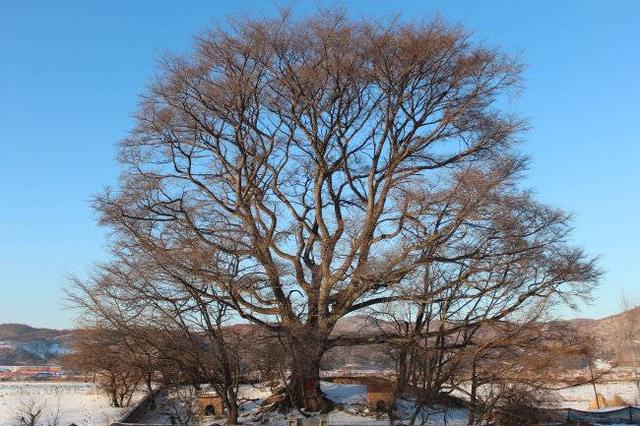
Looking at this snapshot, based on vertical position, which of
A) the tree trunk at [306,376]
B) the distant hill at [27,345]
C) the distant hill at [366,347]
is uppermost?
the distant hill at [27,345]

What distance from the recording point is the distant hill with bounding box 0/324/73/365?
109075mm

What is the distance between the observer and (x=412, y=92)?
2097 cm

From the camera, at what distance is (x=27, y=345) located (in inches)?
4865

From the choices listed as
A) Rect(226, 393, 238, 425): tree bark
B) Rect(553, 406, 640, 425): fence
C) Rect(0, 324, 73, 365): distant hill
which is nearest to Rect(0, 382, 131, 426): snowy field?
Rect(226, 393, 238, 425): tree bark

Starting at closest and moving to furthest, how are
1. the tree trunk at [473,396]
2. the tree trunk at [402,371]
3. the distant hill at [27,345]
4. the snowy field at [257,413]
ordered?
the tree trunk at [473,396] → the tree trunk at [402,371] → the snowy field at [257,413] → the distant hill at [27,345]

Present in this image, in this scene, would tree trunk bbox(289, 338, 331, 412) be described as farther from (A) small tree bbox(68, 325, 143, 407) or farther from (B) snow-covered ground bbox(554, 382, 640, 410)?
(B) snow-covered ground bbox(554, 382, 640, 410)

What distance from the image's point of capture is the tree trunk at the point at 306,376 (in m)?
19.8

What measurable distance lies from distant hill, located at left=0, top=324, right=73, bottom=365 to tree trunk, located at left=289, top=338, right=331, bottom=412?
89961mm

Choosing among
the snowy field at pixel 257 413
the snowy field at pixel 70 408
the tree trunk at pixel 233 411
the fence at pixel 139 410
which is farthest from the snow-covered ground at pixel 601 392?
the snowy field at pixel 70 408

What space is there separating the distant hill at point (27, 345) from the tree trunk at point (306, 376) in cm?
8996

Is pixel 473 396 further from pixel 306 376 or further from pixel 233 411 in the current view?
pixel 233 411

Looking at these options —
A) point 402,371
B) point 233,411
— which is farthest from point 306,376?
point 402,371

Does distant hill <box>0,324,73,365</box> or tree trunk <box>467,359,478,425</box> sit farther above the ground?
distant hill <box>0,324,73,365</box>

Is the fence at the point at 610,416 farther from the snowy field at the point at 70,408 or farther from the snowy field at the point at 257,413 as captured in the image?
the snowy field at the point at 70,408
